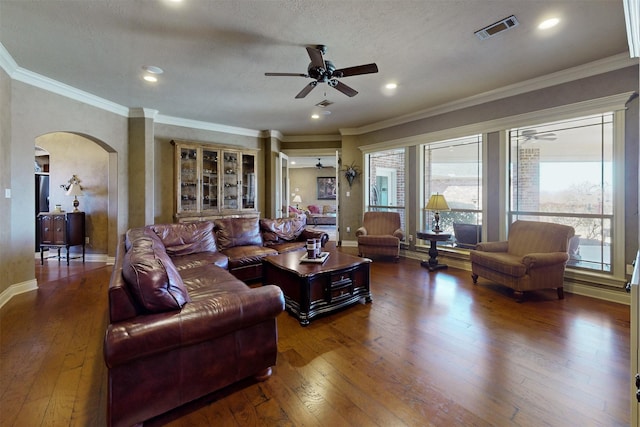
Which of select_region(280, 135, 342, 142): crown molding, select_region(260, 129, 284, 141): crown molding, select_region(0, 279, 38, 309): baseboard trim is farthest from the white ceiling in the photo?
select_region(0, 279, 38, 309): baseboard trim

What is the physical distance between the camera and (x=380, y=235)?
5.34 metres

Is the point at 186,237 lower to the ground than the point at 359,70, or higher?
lower

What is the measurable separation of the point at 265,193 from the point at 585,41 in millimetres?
5752

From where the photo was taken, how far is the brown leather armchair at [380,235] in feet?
16.4

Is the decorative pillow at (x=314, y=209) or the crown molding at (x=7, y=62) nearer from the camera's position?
the crown molding at (x=7, y=62)

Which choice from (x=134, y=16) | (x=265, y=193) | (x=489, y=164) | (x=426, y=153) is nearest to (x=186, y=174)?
(x=265, y=193)

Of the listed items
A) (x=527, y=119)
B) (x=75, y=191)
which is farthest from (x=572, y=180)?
(x=75, y=191)

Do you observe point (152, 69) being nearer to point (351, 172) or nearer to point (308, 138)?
point (308, 138)

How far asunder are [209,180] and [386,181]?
3.81m

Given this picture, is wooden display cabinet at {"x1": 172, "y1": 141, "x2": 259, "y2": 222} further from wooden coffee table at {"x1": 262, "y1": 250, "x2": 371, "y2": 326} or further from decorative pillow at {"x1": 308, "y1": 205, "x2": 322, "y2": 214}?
decorative pillow at {"x1": 308, "y1": 205, "x2": 322, "y2": 214}

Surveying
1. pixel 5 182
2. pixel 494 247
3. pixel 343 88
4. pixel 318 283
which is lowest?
pixel 318 283

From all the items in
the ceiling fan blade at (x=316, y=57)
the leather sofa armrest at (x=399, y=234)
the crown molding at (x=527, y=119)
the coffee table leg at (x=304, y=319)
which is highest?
the ceiling fan blade at (x=316, y=57)

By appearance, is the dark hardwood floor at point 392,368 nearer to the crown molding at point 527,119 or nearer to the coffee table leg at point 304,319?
the coffee table leg at point 304,319

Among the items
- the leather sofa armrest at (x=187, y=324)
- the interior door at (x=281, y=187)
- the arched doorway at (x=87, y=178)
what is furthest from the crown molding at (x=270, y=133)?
the leather sofa armrest at (x=187, y=324)
